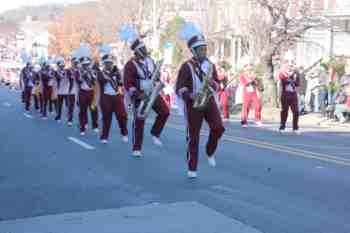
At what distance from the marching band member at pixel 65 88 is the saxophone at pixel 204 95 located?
10282mm

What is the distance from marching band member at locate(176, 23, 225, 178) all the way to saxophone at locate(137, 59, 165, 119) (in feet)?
6.84

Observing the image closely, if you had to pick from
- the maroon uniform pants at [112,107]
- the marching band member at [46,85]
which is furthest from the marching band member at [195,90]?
the marching band member at [46,85]

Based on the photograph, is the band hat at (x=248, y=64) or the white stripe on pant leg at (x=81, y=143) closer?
the white stripe on pant leg at (x=81, y=143)

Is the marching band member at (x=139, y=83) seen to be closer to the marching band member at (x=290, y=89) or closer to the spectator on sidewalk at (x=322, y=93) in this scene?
the marching band member at (x=290, y=89)

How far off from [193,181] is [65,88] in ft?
40.7

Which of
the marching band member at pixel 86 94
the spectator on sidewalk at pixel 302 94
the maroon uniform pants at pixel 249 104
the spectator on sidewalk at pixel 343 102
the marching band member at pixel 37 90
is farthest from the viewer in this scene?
the marching band member at pixel 37 90

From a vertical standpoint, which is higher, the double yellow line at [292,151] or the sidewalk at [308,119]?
the double yellow line at [292,151]

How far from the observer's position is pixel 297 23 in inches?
1116

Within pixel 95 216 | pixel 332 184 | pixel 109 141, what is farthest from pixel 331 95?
pixel 95 216

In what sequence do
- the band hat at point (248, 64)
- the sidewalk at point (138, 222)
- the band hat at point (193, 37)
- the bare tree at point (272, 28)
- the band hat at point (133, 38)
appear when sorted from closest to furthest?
the sidewalk at point (138, 222)
the band hat at point (193, 37)
the band hat at point (133, 38)
the band hat at point (248, 64)
the bare tree at point (272, 28)

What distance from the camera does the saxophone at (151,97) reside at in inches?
503

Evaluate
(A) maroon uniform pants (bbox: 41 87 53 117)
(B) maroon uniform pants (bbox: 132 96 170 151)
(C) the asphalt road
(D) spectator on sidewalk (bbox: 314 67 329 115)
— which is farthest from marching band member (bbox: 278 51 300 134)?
(A) maroon uniform pants (bbox: 41 87 53 117)

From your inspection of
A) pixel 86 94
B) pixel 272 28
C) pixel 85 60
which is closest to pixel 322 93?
pixel 272 28

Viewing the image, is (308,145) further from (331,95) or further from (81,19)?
(81,19)
